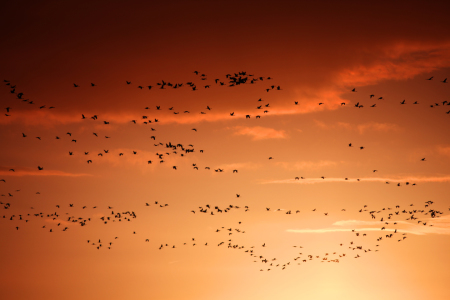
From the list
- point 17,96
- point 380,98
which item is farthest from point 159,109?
point 380,98

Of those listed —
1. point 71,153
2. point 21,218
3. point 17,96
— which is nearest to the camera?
point 17,96

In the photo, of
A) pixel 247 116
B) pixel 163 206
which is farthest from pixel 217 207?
pixel 247 116

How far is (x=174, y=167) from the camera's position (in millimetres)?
81625

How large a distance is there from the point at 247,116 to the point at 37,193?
119 feet

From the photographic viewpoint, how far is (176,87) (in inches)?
2618

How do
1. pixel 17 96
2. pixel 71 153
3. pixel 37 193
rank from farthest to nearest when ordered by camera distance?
pixel 37 193
pixel 71 153
pixel 17 96

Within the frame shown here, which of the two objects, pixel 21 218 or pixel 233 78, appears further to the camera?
pixel 21 218

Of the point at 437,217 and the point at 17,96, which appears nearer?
the point at 17,96

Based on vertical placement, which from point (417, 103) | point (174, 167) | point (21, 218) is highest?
point (417, 103)

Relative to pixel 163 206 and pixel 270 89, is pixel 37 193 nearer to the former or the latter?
pixel 163 206

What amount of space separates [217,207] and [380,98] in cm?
3180

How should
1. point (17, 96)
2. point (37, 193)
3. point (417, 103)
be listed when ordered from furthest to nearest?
point (37, 193) < point (417, 103) < point (17, 96)

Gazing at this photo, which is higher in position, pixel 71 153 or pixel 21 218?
pixel 71 153

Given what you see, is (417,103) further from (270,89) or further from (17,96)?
(17,96)
